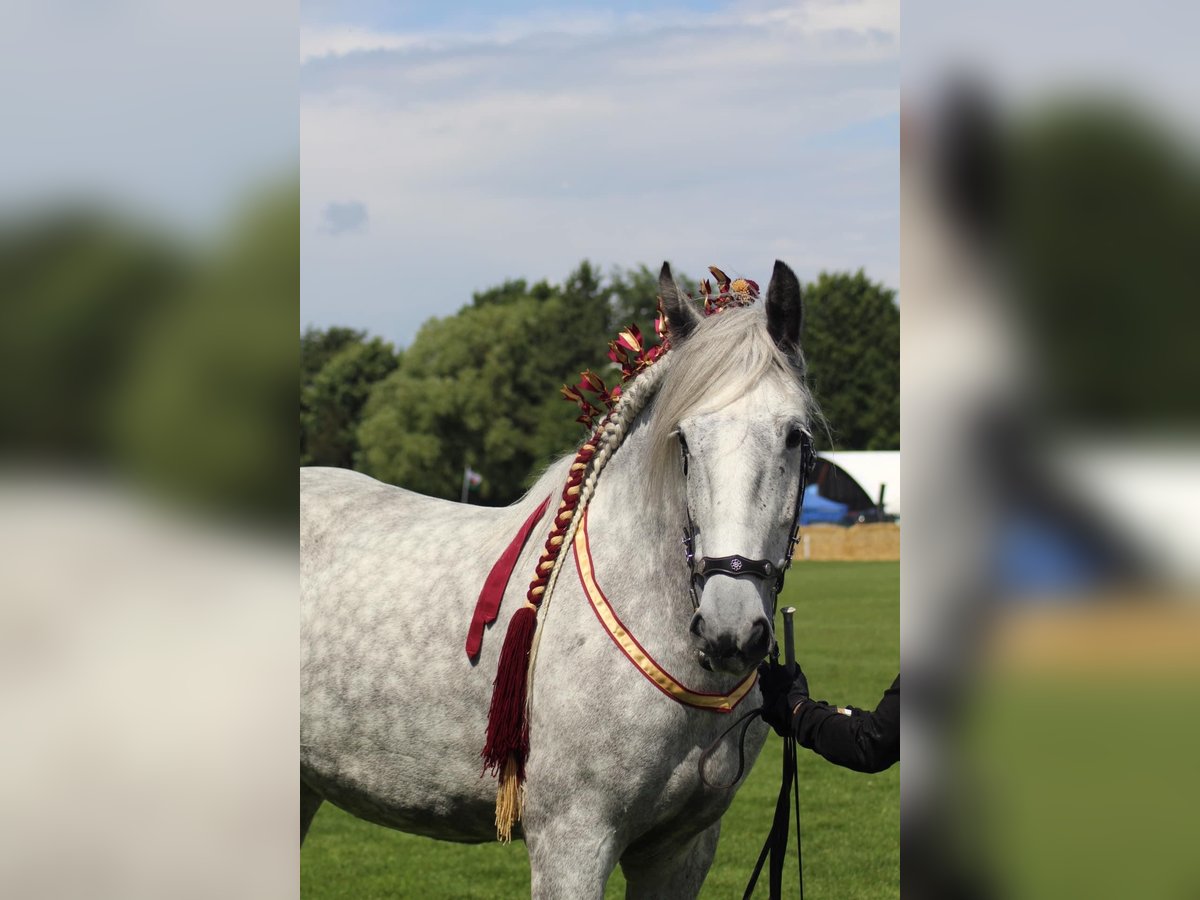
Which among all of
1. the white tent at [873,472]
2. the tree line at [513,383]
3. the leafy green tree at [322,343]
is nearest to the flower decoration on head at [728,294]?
the white tent at [873,472]

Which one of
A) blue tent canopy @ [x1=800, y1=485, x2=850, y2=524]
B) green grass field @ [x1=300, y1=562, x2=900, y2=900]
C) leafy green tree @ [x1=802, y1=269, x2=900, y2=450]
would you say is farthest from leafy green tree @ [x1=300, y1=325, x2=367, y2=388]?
green grass field @ [x1=300, y1=562, x2=900, y2=900]

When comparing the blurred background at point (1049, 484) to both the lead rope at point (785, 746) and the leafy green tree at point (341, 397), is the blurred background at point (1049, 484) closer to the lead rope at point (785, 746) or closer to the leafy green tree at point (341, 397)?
the lead rope at point (785, 746)

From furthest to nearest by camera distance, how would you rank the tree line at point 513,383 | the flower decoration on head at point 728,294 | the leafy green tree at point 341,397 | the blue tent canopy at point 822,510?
the leafy green tree at point 341,397
the tree line at point 513,383
the blue tent canopy at point 822,510
the flower decoration on head at point 728,294

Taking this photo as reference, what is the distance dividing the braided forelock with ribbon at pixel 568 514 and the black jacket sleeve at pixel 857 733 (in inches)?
38.4

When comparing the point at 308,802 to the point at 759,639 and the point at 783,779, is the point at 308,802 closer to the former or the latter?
the point at 783,779

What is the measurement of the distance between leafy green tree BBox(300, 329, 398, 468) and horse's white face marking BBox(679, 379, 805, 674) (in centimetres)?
6675

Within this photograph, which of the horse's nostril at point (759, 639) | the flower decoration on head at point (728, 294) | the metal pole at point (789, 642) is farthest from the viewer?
the flower decoration on head at point (728, 294)

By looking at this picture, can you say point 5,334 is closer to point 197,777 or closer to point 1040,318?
point 197,777

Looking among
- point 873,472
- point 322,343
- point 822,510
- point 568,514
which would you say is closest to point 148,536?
point 568,514

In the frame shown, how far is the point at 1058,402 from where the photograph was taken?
0.94 meters

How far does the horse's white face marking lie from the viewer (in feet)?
10.3

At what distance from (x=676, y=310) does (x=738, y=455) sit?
2.23 ft

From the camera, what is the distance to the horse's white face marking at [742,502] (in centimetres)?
313

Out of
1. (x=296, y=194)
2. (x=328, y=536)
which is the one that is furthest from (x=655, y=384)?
(x=296, y=194)
